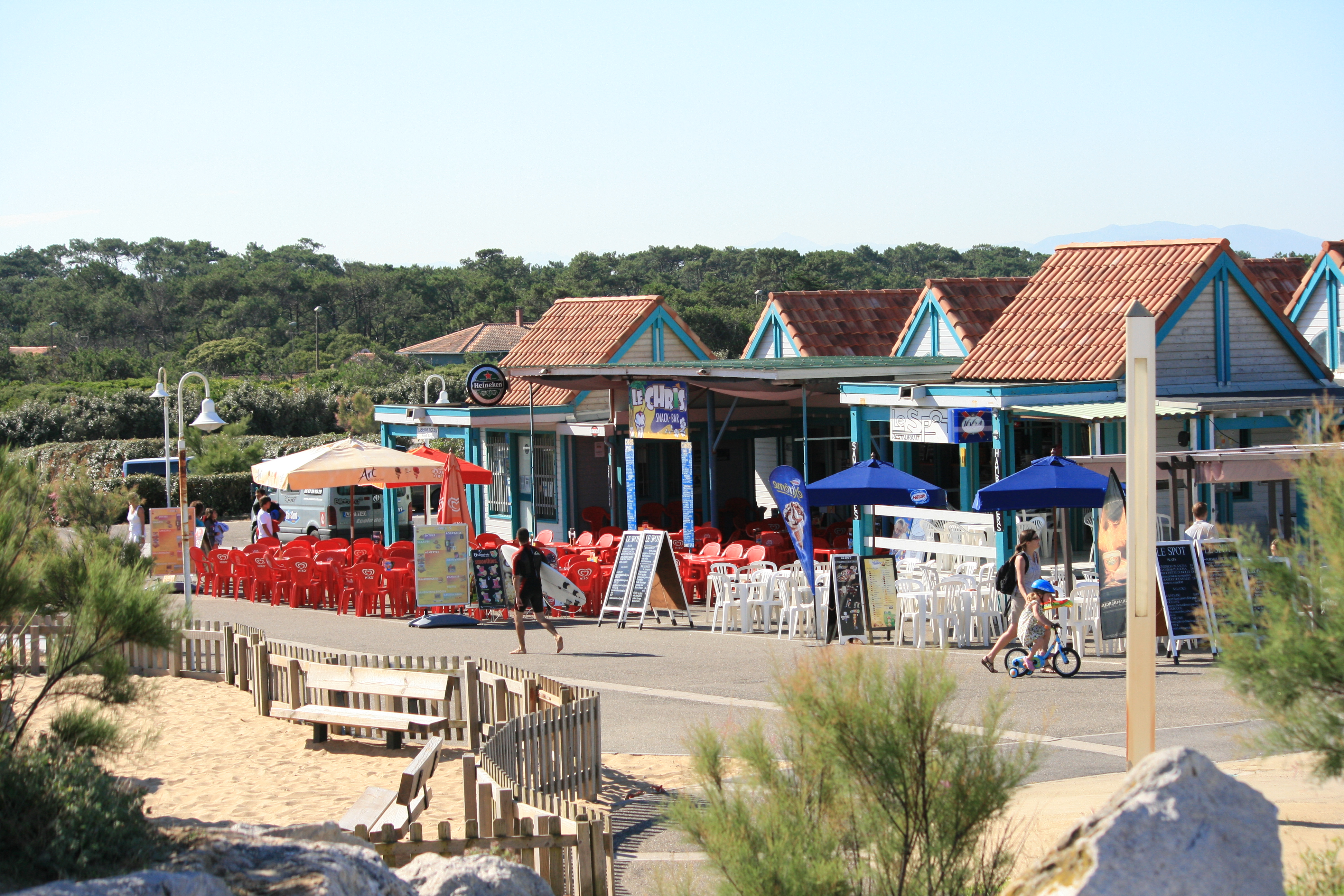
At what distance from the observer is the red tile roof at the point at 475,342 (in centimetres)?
7738

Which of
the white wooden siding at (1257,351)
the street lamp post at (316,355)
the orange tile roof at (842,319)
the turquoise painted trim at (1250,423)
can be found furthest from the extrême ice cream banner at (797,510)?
the street lamp post at (316,355)

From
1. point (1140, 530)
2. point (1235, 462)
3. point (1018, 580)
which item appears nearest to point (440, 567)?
point (1018, 580)

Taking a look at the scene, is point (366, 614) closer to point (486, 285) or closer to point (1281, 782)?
point (1281, 782)

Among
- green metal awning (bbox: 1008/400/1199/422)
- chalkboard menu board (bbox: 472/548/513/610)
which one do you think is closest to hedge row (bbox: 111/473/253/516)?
chalkboard menu board (bbox: 472/548/513/610)

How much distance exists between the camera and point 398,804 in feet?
27.2

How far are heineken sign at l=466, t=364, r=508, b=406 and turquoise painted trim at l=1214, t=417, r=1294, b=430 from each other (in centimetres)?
1274

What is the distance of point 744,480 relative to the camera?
92.4ft

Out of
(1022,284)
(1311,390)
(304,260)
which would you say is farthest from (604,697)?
(304,260)

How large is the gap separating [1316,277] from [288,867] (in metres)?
25.7

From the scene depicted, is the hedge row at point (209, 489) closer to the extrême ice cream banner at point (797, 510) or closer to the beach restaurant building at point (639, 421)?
the beach restaurant building at point (639, 421)

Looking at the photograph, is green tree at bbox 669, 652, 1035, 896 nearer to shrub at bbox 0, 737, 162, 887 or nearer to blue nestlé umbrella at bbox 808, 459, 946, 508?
shrub at bbox 0, 737, 162, 887

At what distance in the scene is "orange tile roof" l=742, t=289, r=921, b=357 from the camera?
1182 inches

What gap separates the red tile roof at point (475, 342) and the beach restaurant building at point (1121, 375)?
183 feet

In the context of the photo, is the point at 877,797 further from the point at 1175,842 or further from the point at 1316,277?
the point at 1316,277
